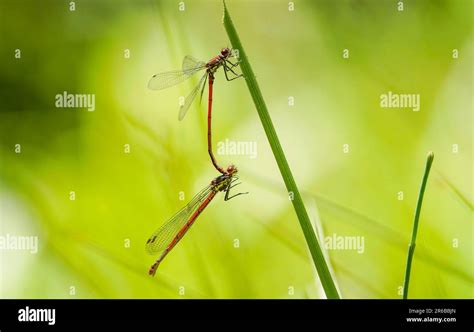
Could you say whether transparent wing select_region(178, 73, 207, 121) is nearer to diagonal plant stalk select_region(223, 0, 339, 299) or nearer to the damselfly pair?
the damselfly pair

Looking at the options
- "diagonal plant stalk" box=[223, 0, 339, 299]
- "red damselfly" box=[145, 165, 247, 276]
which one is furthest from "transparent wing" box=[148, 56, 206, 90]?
"diagonal plant stalk" box=[223, 0, 339, 299]

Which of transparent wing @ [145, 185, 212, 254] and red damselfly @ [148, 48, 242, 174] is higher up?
red damselfly @ [148, 48, 242, 174]

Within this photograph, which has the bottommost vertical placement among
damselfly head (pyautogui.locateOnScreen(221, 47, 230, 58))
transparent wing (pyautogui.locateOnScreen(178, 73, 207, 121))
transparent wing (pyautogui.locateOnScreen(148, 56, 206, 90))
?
transparent wing (pyautogui.locateOnScreen(178, 73, 207, 121))

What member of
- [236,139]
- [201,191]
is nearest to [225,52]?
[236,139]

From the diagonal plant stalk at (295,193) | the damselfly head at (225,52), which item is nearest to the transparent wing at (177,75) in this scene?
the damselfly head at (225,52)

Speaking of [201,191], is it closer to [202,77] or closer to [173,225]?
[173,225]

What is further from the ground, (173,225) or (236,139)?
(236,139)

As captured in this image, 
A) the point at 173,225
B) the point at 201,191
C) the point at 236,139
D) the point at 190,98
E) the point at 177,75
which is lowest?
the point at 173,225

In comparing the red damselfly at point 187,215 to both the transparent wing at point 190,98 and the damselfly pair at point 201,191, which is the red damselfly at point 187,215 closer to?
the damselfly pair at point 201,191
